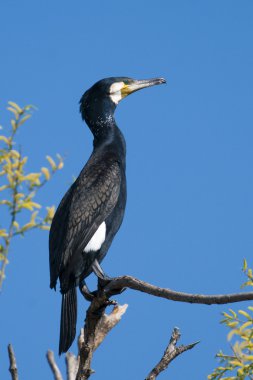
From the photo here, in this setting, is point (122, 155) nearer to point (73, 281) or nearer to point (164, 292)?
point (73, 281)

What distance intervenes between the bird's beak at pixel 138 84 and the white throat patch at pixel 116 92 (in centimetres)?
4

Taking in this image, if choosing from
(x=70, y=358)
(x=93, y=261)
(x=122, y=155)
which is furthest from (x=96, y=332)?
(x=122, y=155)

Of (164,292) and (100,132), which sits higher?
(100,132)

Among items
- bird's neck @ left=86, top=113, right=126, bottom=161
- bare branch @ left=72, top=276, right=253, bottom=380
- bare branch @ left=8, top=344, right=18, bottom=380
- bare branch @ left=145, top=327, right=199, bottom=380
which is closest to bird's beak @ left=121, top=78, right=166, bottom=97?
bird's neck @ left=86, top=113, right=126, bottom=161

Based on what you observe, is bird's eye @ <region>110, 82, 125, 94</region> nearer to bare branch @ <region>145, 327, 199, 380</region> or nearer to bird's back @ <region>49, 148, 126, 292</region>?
bird's back @ <region>49, 148, 126, 292</region>

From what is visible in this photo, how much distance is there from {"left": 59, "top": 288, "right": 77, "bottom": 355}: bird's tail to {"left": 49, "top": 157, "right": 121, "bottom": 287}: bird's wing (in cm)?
11

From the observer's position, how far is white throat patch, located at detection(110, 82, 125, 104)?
428cm

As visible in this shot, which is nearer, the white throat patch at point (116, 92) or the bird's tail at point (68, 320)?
the bird's tail at point (68, 320)

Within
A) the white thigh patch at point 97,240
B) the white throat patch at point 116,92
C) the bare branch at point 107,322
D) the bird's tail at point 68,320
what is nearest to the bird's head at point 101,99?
the white throat patch at point 116,92

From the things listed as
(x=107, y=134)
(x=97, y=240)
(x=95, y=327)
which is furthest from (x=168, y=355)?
(x=107, y=134)

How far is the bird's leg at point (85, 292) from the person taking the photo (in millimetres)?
3273

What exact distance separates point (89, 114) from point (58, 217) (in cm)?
84

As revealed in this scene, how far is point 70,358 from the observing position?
10.3 ft

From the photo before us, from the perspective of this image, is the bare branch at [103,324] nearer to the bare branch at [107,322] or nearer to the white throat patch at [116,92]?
the bare branch at [107,322]
